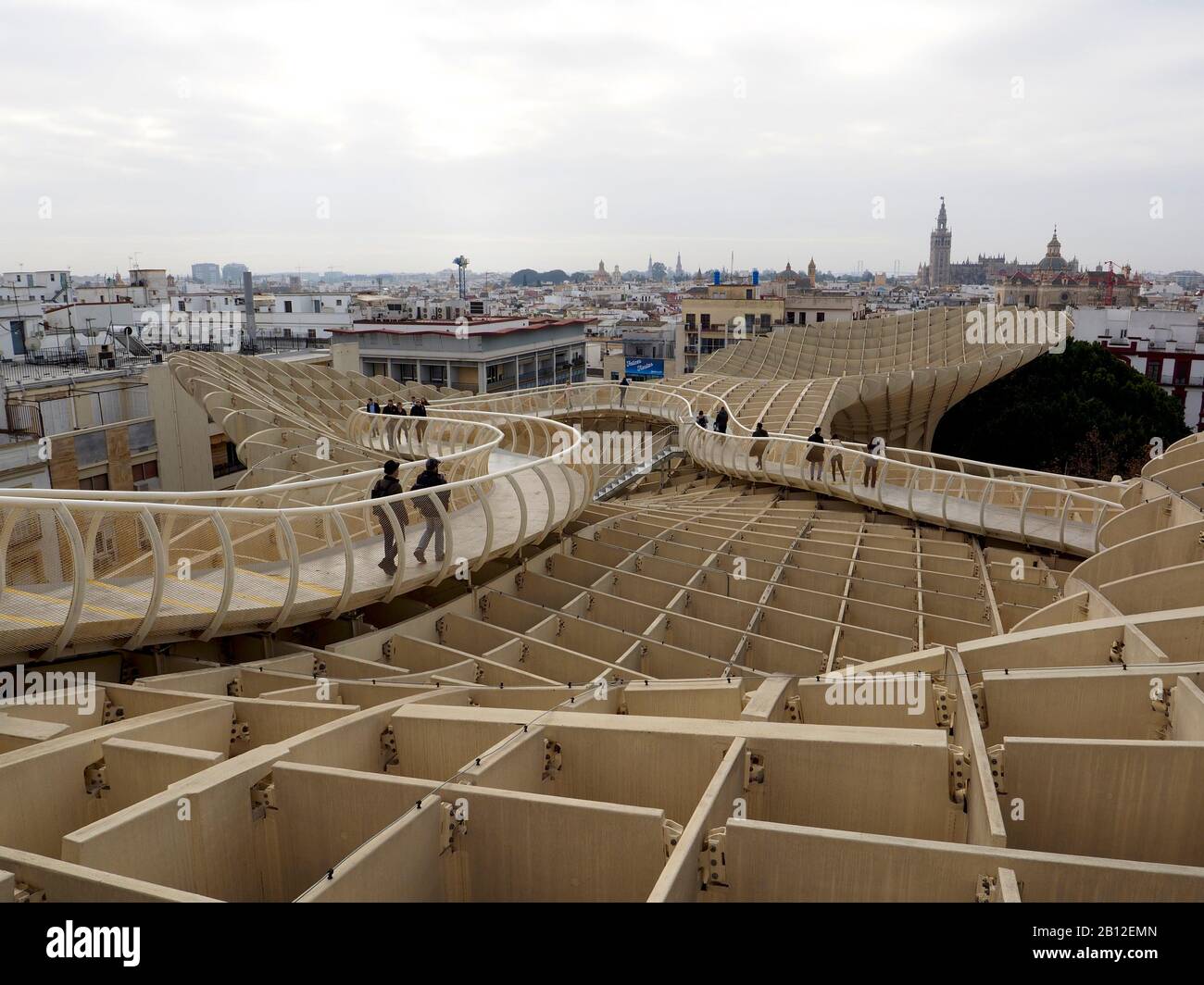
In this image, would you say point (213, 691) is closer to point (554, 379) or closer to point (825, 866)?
point (825, 866)

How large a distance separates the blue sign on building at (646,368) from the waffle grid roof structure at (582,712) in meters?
80.1

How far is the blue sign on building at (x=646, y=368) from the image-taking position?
9356 centimetres

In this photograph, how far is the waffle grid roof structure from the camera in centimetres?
499

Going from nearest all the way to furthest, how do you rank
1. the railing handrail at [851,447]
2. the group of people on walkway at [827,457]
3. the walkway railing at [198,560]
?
the walkway railing at [198,560] < the railing handrail at [851,447] < the group of people on walkway at [827,457]

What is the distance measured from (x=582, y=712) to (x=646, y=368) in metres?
90.2

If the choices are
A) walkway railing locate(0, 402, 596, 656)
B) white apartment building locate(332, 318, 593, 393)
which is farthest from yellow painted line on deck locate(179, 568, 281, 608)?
white apartment building locate(332, 318, 593, 393)

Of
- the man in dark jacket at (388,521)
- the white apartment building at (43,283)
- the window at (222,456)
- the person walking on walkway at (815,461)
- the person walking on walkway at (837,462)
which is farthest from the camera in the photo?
the white apartment building at (43,283)

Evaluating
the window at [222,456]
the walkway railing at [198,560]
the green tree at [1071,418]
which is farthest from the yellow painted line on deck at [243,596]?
the green tree at [1071,418]

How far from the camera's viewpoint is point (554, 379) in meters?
65.6

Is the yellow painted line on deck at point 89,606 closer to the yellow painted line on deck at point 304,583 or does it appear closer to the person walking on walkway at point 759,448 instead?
the yellow painted line on deck at point 304,583

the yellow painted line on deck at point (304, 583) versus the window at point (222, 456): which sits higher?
the yellow painted line on deck at point (304, 583)
